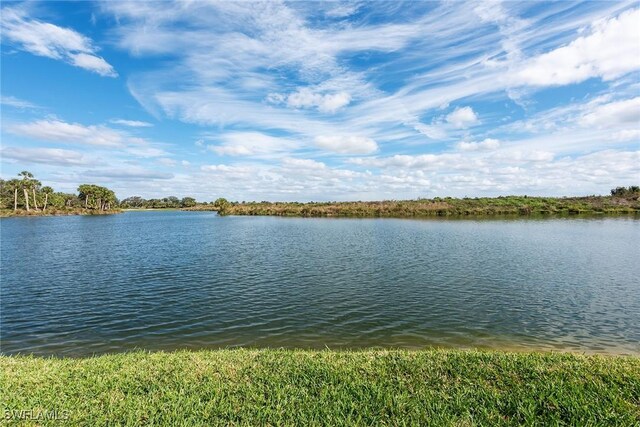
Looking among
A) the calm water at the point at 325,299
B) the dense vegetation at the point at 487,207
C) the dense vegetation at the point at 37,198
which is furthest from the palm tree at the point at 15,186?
the calm water at the point at 325,299

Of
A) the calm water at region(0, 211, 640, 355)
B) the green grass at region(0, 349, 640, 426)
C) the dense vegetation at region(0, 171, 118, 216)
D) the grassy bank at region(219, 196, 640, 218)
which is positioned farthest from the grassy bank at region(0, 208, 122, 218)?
the green grass at region(0, 349, 640, 426)

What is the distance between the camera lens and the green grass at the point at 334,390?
638cm

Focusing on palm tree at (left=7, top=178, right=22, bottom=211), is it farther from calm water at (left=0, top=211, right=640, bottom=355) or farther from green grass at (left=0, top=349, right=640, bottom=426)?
green grass at (left=0, top=349, right=640, bottom=426)

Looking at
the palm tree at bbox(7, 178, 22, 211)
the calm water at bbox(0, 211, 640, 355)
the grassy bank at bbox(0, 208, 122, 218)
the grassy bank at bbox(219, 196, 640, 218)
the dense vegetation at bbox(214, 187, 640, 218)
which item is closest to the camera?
the calm water at bbox(0, 211, 640, 355)

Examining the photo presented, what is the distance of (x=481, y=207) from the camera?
99875mm

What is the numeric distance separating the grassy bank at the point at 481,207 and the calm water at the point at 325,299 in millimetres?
64542

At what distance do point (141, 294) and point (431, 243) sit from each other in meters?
30.9

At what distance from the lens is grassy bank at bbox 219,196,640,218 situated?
97625 mm

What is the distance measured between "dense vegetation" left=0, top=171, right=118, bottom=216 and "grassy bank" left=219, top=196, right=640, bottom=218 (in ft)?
323

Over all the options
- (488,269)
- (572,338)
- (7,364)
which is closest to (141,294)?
(7,364)

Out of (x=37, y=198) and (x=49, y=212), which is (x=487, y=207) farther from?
(x=37, y=198)

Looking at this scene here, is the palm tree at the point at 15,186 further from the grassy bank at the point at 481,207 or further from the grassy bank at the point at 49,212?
the grassy bank at the point at 481,207

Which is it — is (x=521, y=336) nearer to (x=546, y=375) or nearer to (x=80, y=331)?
(x=546, y=375)

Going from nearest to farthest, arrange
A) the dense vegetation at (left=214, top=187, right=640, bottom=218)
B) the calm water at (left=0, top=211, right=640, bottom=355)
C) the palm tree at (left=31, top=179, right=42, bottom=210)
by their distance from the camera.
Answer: the calm water at (left=0, top=211, right=640, bottom=355)
the dense vegetation at (left=214, top=187, right=640, bottom=218)
the palm tree at (left=31, top=179, right=42, bottom=210)
